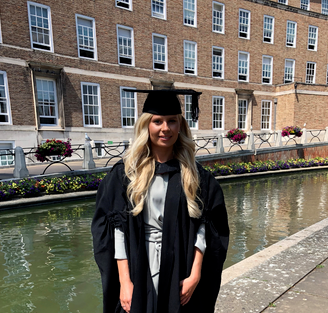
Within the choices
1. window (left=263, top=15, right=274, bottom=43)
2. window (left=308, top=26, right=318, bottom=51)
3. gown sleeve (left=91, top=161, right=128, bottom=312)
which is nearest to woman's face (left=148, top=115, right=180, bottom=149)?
gown sleeve (left=91, top=161, right=128, bottom=312)

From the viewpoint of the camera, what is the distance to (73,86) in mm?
15992

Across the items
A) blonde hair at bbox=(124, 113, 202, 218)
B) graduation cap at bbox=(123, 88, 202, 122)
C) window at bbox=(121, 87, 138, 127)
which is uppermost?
window at bbox=(121, 87, 138, 127)

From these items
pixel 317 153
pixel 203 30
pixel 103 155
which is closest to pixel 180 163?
pixel 103 155

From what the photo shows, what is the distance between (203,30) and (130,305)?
74.3 ft

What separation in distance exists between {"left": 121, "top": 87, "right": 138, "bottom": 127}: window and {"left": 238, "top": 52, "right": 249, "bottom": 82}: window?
10872 mm

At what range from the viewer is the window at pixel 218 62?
22234 mm

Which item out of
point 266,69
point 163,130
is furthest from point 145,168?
point 266,69

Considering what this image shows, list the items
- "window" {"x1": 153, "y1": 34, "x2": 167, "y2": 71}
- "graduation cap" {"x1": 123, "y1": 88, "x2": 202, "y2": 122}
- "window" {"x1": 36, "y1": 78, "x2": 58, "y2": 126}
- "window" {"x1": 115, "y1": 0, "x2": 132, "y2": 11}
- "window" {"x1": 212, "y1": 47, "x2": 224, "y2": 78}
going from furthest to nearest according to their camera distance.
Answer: "window" {"x1": 212, "y1": 47, "x2": 224, "y2": 78} < "window" {"x1": 153, "y1": 34, "x2": 167, "y2": 71} < "window" {"x1": 115, "y1": 0, "x2": 132, "y2": 11} < "window" {"x1": 36, "y1": 78, "x2": 58, "y2": 126} < "graduation cap" {"x1": 123, "y1": 88, "x2": 202, "y2": 122}

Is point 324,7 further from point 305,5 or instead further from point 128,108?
point 128,108

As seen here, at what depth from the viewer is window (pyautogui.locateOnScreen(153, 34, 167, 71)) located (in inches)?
757

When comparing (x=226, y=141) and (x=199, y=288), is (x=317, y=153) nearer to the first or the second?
(x=226, y=141)

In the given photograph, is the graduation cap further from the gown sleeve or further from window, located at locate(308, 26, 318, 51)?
window, located at locate(308, 26, 318, 51)

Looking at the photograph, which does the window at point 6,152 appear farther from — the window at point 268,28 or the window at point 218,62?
the window at point 268,28

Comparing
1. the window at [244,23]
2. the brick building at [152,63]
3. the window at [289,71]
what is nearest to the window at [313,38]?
the brick building at [152,63]
